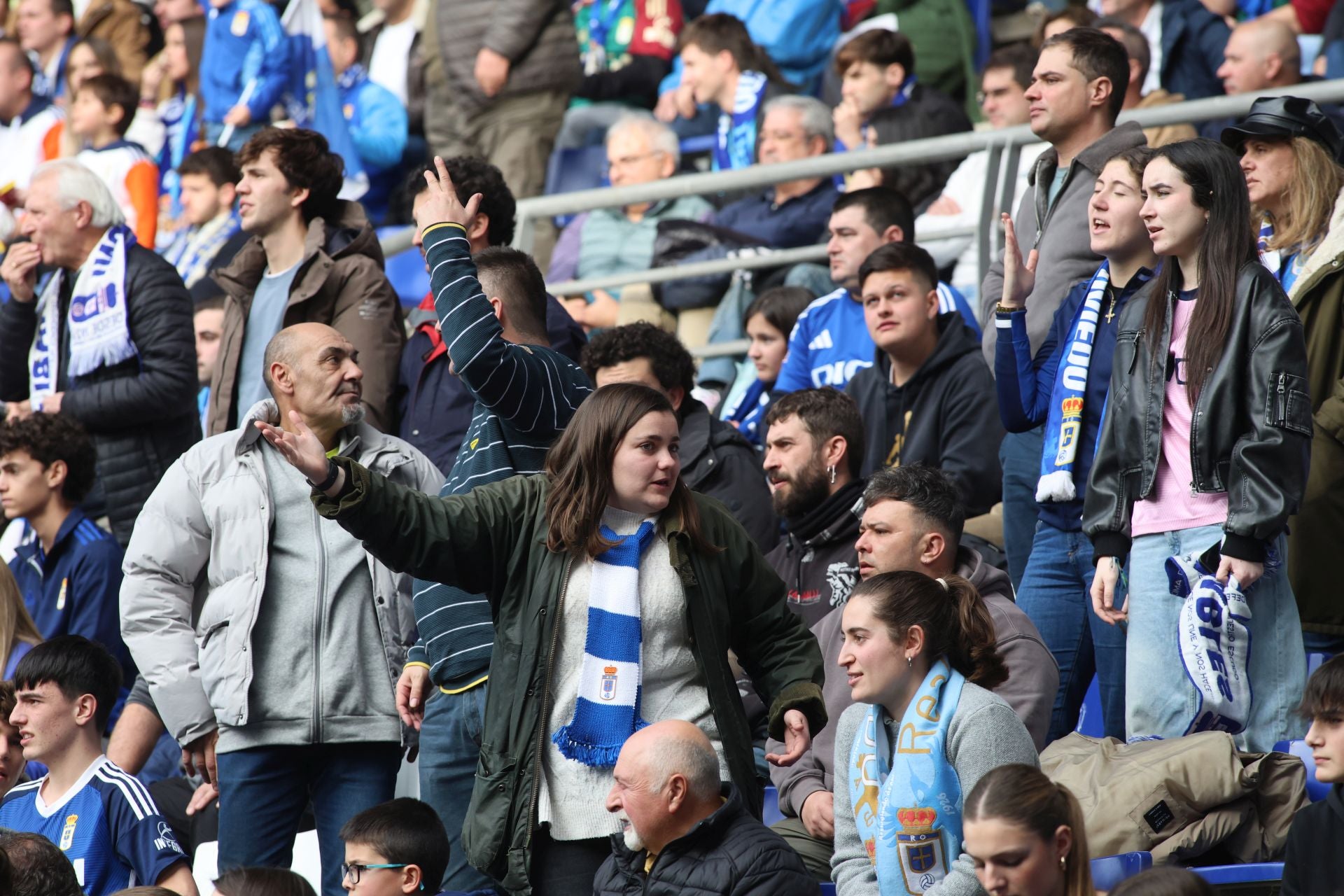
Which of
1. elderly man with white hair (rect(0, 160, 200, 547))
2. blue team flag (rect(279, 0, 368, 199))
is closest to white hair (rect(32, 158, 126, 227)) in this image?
elderly man with white hair (rect(0, 160, 200, 547))

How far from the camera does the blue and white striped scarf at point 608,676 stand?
4.48 meters

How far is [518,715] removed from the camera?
4465 millimetres

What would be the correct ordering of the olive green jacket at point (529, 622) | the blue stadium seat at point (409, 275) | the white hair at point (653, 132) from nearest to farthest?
the olive green jacket at point (529, 622) → the white hair at point (653, 132) → the blue stadium seat at point (409, 275)

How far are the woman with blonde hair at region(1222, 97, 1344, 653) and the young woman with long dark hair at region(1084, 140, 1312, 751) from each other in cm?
73

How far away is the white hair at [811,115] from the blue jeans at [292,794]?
5.12m

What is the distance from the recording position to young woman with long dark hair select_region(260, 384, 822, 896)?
14.6 ft

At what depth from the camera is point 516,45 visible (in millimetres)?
11945

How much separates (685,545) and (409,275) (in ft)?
24.3

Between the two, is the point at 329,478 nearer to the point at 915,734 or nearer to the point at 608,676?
the point at 608,676

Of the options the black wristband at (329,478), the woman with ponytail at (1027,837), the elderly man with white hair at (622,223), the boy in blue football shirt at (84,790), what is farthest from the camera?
the elderly man with white hair at (622,223)

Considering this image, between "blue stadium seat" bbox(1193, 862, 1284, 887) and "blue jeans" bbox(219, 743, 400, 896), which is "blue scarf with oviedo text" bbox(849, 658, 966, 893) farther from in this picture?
"blue jeans" bbox(219, 743, 400, 896)

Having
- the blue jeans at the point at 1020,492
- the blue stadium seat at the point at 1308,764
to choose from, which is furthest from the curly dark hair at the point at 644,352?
the blue stadium seat at the point at 1308,764

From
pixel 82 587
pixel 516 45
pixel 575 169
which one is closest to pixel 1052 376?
pixel 82 587

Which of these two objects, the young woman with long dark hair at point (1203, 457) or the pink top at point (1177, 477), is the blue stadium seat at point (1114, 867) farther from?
the pink top at point (1177, 477)
